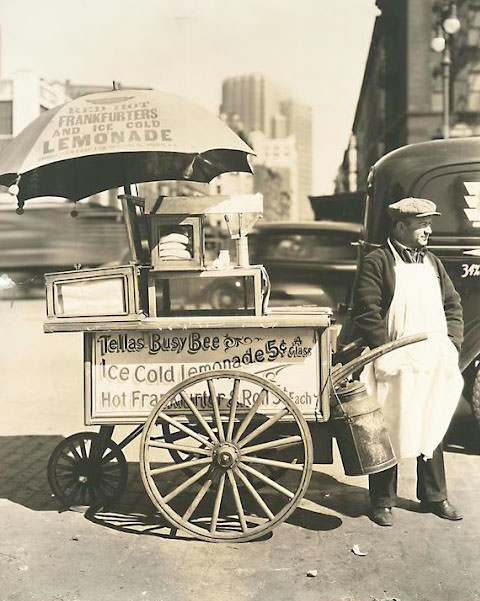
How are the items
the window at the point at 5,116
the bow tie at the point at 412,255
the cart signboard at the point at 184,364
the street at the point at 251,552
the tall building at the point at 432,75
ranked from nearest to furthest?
the street at the point at 251,552
the cart signboard at the point at 184,364
the bow tie at the point at 412,255
the tall building at the point at 432,75
the window at the point at 5,116

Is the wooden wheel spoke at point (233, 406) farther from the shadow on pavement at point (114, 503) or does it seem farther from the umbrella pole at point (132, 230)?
the umbrella pole at point (132, 230)

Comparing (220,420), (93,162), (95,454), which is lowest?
(95,454)

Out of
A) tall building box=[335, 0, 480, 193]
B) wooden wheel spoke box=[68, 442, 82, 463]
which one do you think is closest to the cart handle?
wooden wheel spoke box=[68, 442, 82, 463]

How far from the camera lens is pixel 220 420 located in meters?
4.38

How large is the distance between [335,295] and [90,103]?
27.3ft

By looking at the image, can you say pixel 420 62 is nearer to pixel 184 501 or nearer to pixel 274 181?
pixel 184 501

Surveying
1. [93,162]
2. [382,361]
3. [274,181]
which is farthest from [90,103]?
[274,181]

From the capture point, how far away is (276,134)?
448ft

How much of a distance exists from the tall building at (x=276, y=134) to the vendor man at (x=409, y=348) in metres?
46.5

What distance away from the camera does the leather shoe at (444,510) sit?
4777 millimetres

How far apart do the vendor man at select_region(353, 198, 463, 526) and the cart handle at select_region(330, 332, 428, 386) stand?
9 centimetres

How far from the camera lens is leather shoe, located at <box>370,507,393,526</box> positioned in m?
4.71

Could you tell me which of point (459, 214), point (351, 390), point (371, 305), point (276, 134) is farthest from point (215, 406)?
point (276, 134)

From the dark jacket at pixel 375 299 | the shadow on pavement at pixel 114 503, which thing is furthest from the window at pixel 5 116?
the dark jacket at pixel 375 299
